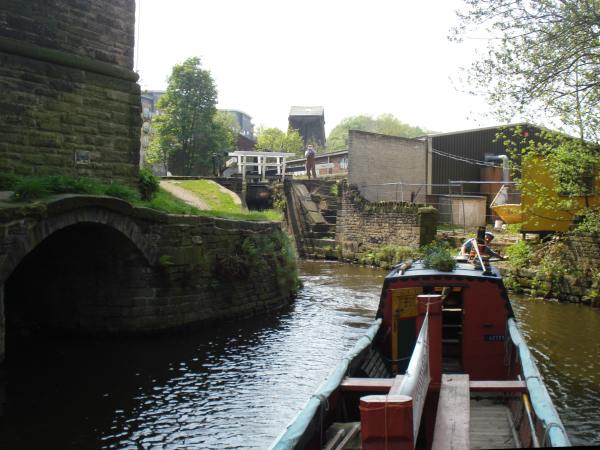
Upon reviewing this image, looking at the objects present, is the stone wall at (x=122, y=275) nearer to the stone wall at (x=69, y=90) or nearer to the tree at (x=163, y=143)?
the stone wall at (x=69, y=90)

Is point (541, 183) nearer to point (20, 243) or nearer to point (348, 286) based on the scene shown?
point (348, 286)

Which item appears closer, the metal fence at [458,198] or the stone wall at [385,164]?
the metal fence at [458,198]

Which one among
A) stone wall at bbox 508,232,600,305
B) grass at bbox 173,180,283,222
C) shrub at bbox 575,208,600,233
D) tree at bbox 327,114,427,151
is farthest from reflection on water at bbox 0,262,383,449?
tree at bbox 327,114,427,151

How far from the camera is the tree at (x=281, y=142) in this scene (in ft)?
180

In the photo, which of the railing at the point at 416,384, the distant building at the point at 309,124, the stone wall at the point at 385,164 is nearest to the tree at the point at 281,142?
the distant building at the point at 309,124

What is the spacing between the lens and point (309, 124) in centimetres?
6172

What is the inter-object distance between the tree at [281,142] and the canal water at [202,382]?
41.7m

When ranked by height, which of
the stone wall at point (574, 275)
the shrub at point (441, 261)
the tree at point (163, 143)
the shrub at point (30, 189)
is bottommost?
the stone wall at point (574, 275)

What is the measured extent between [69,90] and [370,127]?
85.3 metres

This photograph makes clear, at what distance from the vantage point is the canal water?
7168 millimetres

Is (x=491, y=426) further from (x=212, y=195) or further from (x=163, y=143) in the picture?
(x=163, y=143)

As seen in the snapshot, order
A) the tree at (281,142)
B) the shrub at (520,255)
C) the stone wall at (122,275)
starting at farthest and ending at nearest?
the tree at (281,142)
the shrub at (520,255)
the stone wall at (122,275)

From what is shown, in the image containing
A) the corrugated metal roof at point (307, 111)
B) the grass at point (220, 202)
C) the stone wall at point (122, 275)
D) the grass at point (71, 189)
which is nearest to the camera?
the grass at point (71, 189)

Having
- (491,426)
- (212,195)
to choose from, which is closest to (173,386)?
(491,426)
